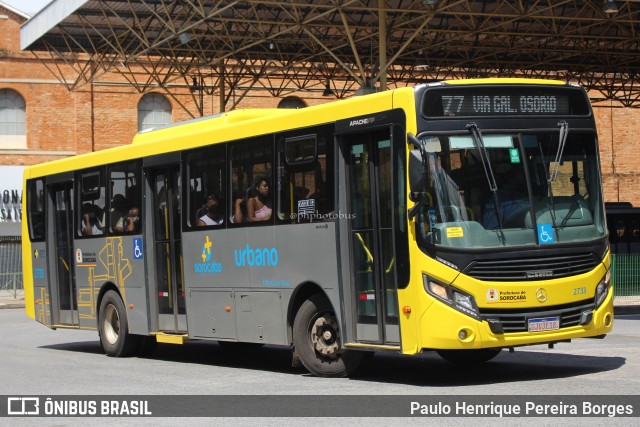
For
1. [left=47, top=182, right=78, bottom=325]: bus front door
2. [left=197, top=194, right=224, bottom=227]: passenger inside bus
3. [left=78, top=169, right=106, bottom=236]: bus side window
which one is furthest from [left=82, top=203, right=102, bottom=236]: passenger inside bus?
[left=197, top=194, right=224, bottom=227]: passenger inside bus

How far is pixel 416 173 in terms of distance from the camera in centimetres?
1178

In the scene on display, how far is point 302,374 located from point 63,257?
6.87 metres

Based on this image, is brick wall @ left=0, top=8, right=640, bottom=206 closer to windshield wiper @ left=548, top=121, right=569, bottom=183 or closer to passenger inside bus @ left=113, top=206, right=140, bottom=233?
passenger inside bus @ left=113, top=206, right=140, bottom=233

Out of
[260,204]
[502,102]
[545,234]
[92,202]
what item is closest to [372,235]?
[545,234]

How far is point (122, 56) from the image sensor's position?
120 ft

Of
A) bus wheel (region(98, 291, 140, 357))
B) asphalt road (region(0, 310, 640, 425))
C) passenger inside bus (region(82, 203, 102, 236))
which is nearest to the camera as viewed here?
asphalt road (region(0, 310, 640, 425))

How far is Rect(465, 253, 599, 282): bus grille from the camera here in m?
11.8

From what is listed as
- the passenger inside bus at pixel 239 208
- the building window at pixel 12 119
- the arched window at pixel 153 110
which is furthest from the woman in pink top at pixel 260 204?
the arched window at pixel 153 110

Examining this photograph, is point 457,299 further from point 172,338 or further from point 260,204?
point 172,338

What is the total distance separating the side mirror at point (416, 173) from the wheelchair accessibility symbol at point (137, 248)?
22.2 feet

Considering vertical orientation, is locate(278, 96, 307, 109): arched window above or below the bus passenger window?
above

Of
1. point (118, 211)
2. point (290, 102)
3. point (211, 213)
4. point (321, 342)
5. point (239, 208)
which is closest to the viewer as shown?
point (321, 342)

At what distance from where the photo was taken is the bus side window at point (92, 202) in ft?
61.3

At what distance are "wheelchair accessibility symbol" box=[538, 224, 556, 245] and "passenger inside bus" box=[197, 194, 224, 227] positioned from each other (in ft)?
15.8
